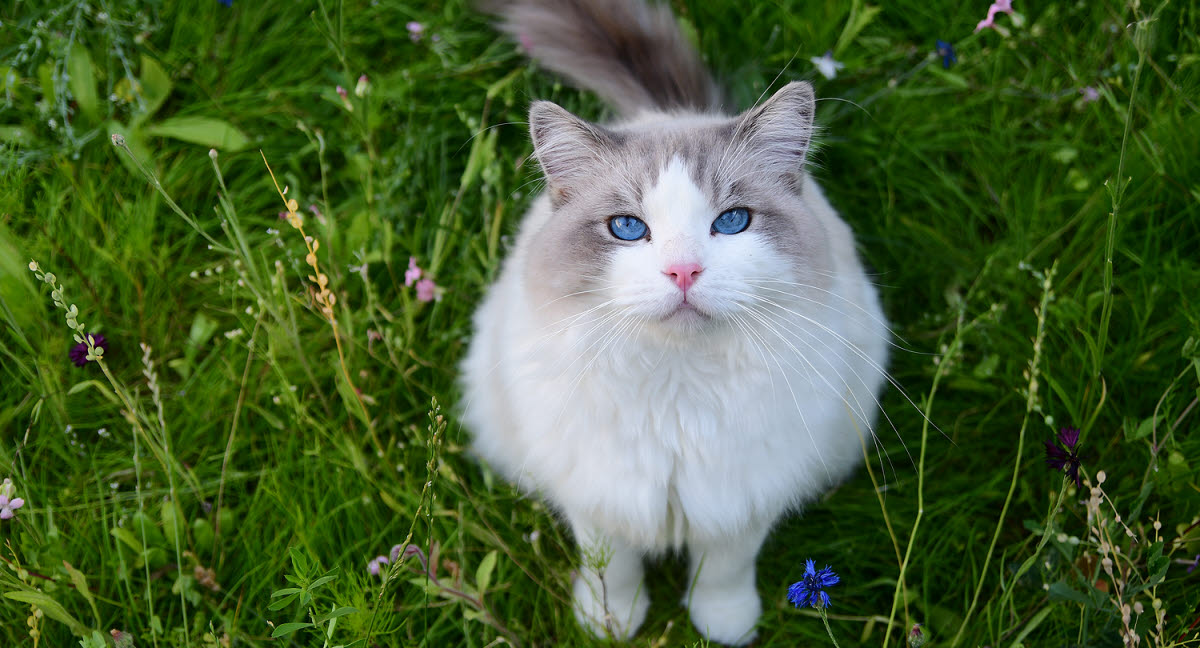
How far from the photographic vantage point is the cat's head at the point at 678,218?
1.56 m

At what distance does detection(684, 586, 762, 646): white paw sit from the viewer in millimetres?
2232

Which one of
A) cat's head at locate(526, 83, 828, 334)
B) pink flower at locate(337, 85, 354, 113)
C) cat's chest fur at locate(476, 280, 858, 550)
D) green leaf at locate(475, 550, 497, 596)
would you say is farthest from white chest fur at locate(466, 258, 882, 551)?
pink flower at locate(337, 85, 354, 113)

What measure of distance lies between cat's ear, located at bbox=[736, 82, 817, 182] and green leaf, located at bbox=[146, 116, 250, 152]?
184 cm

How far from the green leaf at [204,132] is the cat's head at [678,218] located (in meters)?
1.48

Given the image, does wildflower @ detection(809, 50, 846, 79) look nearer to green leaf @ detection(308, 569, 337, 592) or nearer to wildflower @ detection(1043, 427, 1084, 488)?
wildflower @ detection(1043, 427, 1084, 488)

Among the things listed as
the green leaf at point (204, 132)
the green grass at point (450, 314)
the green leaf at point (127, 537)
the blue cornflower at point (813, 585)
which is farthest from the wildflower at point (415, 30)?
the blue cornflower at point (813, 585)

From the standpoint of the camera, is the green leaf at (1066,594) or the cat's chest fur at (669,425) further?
the green leaf at (1066,594)

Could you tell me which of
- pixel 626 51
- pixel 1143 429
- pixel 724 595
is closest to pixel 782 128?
pixel 626 51

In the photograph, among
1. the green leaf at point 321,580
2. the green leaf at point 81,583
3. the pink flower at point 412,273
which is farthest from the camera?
the pink flower at point 412,273

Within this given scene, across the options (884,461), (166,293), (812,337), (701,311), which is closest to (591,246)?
(701,311)

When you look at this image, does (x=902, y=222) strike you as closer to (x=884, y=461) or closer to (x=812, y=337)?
(x=884, y=461)

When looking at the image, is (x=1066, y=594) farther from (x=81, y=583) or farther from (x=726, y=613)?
(x=81, y=583)

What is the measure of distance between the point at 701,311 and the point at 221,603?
151 centimetres

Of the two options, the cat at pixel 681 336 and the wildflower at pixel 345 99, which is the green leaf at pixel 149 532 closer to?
the cat at pixel 681 336
